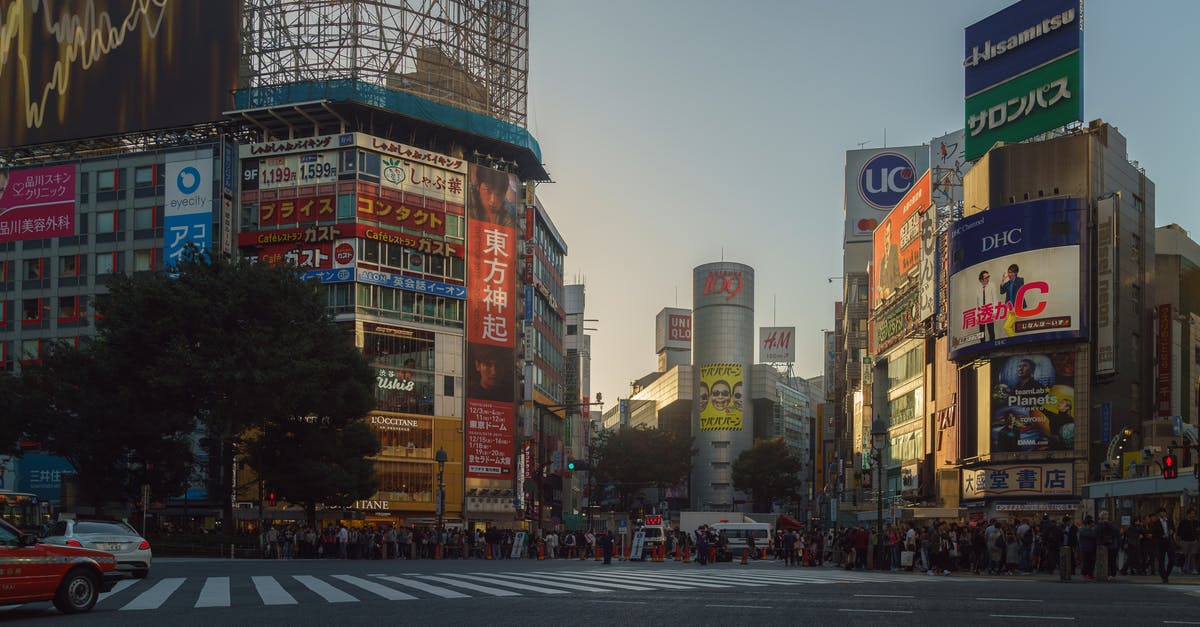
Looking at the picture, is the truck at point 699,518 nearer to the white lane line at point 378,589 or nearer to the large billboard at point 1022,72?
the large billboard at point 1022,72

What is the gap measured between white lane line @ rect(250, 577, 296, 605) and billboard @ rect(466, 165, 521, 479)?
58.4 metres

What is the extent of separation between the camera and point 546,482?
110m

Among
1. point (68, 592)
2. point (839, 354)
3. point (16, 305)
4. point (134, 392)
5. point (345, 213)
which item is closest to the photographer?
point (68, 592)

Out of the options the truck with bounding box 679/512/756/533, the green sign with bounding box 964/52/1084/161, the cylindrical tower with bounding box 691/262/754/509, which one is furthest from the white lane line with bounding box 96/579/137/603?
the cylindrical tower with bounding box 691/262/754/509

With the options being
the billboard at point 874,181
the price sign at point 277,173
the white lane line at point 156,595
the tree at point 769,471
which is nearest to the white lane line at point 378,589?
the white lane line at point 156,595

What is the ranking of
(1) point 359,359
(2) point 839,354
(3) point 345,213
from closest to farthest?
(1) point 359,359
(3) point 345,213
(2) point 839,354

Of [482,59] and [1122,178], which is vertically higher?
[482,59]

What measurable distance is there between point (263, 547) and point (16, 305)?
4165 cm

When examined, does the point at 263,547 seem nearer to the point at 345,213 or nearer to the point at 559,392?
the point at 345,213

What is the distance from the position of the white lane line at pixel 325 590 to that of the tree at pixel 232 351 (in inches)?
1004

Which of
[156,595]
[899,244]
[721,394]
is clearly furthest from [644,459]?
[156,595]

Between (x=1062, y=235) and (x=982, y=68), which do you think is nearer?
(x=1062, y=235)

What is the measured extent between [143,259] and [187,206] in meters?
5.16

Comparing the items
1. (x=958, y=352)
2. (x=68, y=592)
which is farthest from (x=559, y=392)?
(x=68, y=592)
